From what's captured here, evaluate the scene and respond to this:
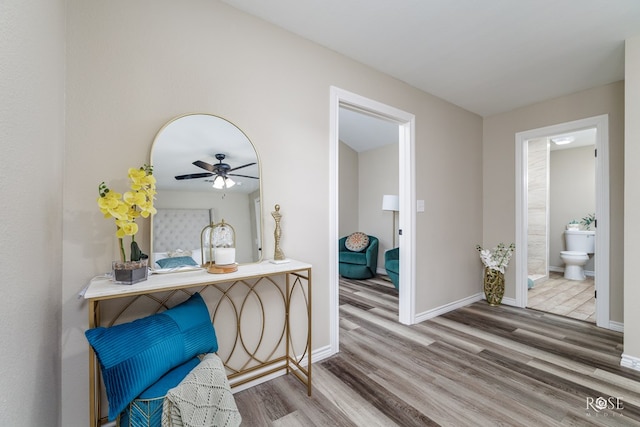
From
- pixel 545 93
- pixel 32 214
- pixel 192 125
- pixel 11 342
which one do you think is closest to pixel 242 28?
pixel 192 125

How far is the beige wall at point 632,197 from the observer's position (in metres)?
2.04

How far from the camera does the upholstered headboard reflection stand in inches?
60.0

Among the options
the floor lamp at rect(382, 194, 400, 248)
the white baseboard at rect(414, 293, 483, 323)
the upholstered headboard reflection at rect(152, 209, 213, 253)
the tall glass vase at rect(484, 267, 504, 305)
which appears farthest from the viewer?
the floor lamp at rect(382, 194, 400, 248)

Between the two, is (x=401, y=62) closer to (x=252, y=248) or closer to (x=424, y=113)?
(x=424, y=113)

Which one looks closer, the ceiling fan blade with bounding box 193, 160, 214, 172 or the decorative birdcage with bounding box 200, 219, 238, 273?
the decorative birdcage with bounding box 200, 219, 238, 273

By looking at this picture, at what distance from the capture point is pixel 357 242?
5.07 metres

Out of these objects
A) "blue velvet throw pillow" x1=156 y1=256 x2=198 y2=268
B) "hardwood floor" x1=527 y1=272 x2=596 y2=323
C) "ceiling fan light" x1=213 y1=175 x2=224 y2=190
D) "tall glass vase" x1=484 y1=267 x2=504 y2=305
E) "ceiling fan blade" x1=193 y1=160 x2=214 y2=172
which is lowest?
"hardwood floor" x1=527 y1=272 x2=596 y2=323

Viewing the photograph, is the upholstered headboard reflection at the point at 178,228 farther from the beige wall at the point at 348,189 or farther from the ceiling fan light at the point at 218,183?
the beige wall at the point at 348,189

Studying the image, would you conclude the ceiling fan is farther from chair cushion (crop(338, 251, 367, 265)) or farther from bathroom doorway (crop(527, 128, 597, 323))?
bathroom doorway (crop(527, 128, 597, 323))

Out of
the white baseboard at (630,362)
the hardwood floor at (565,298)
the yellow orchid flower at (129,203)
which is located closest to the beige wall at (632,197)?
the white baseboard at (630,362)

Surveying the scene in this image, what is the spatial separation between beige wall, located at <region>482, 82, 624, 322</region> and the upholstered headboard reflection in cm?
349

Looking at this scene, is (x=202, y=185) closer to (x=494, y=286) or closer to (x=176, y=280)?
(x=176, y=280)

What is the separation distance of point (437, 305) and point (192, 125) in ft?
9.79

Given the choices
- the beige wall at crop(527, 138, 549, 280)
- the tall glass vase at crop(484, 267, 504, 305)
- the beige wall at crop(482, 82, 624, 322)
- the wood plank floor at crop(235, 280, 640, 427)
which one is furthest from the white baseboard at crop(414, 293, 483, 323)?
the beige wall at crop(527, 138, 549, 280)
